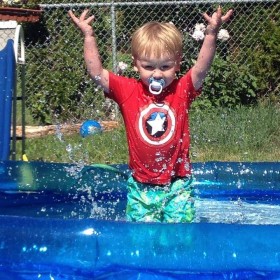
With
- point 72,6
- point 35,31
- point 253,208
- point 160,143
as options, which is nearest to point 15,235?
point 160,143

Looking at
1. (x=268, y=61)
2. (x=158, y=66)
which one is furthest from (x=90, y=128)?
(x=158, y=66)

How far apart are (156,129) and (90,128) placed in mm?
3889

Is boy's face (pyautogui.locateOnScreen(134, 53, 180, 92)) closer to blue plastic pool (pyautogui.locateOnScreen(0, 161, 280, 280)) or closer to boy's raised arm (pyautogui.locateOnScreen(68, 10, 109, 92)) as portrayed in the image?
boy's raised arm (pyautogui.locateOnScreen(68, 10, 109, 92))

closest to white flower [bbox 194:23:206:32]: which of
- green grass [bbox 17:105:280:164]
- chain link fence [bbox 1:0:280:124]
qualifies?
chain link fence [bbox 1:0:280:124]

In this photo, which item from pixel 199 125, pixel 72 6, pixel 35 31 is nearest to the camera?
pixel 199 125

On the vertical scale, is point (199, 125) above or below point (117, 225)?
above

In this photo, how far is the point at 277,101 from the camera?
7.99 metres

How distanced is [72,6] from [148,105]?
15.6ft

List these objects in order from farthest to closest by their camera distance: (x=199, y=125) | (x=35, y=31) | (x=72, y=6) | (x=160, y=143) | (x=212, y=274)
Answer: (x=35, y=31), (x=72, y=6), (x=199, y=125), (x=160, y=143), (x=212, y=274)

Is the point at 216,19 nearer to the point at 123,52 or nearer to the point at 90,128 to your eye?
the point at 90,128

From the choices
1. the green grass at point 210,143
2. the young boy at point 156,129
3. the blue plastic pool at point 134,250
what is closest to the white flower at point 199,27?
the green grass at point 210,143

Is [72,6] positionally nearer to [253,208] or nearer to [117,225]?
[253,208]

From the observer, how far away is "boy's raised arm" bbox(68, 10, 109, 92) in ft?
10.4

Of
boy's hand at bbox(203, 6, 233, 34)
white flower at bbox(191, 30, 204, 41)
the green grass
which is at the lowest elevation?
the green grass
